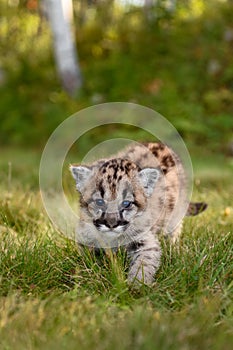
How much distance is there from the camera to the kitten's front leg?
445cm

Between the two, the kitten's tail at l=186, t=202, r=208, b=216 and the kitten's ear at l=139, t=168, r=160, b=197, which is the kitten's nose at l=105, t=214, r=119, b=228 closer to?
the kitten's ear at l=139, t=168, r=160, b=197

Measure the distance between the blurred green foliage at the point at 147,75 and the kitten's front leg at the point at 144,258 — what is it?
7987mm

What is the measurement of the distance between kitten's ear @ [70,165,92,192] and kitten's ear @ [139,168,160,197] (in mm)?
423

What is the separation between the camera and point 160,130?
39.9 ft

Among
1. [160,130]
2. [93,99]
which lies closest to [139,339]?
[160,130]

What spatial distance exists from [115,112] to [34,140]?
2369 mm

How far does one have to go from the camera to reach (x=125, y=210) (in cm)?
472

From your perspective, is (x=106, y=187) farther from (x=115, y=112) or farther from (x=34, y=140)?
(x=34, y=140)

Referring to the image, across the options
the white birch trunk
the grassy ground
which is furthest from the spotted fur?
the white birch trunk

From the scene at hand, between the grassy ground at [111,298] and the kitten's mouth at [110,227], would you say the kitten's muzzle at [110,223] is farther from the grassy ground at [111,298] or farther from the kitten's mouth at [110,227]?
the grassy ground at [111,298]

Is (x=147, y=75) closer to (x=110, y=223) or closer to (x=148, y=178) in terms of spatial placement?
(x=148, y=178)

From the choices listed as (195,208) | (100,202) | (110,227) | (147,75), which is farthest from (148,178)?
(147,75)

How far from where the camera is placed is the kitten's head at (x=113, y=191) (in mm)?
4633

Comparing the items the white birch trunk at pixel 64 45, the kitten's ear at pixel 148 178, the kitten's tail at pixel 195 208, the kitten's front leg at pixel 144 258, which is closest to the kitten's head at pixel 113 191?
the kitten's ear at pixel 148 178
